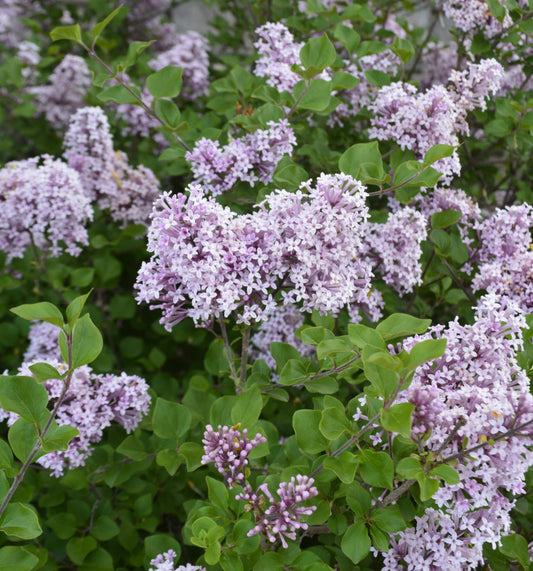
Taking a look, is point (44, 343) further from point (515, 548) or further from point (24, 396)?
point (515, 548)

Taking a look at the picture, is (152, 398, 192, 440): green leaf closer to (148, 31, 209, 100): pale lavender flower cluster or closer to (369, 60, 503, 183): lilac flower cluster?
(369, 60, 503, 183): lilac flower cluster

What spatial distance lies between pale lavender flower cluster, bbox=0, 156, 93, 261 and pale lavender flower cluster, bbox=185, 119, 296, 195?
0.47 meters

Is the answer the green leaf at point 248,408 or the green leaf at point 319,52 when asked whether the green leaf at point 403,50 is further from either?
the green leaf at point 248,408

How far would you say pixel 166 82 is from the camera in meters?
1.36

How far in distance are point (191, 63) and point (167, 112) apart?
916mm

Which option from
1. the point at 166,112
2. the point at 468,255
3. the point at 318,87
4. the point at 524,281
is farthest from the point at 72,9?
the point at 524,281

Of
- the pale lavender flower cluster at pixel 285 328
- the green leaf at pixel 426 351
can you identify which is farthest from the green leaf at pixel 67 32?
the green leaf at pixel 426 351

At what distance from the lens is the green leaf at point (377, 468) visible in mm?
884

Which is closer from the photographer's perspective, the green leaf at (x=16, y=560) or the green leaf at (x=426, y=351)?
the green leaf at (x=426, y=351)

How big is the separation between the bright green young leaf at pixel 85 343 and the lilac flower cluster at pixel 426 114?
32.4 inches

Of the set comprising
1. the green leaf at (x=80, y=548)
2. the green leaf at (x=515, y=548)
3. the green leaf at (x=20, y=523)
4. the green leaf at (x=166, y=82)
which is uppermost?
the green leaf at (x=166, y=82)

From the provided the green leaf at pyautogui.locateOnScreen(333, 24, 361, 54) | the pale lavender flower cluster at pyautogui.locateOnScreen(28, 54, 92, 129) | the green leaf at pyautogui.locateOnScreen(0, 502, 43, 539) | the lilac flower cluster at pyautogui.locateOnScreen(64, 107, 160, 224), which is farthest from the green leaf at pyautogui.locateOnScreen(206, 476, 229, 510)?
the pale lavender flower cluster at pyautogui.locateOnScreen(28, 54, 92, 129)

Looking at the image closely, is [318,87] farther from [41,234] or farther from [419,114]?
[41,234]

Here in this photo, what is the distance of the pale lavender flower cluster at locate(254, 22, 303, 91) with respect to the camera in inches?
59.6
